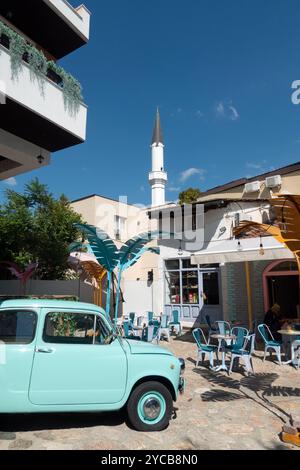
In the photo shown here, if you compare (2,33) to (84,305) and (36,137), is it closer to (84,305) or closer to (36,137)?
(36,137)

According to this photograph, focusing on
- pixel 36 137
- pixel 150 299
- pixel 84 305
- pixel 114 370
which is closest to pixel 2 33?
pixel 36 137

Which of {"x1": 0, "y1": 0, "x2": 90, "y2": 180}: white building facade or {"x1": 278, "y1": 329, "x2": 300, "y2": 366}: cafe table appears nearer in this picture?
{"x1": 0, "y1": 0, "x2": 90, "y2": 180}: white building facade

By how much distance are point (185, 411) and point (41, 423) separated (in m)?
2.40

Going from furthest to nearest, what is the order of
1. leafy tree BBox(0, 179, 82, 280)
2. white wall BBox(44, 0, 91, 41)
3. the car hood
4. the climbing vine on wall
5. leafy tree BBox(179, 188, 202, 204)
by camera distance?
leafy tree BBox(179, 188, 202, 204)
leafy tree BBox(0, 179, 82, 280)
white wall BBox(44, 0, 91, 41)
the climbing vine on wall
the car hood

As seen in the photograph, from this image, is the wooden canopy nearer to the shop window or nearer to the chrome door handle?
the chrome door handle

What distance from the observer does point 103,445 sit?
432 cm

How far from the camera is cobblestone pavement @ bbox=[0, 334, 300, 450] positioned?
4410mm

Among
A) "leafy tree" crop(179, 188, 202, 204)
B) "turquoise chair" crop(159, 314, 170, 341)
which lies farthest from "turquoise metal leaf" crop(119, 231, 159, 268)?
"leafy tree" crop(179, 188, 202, 204)

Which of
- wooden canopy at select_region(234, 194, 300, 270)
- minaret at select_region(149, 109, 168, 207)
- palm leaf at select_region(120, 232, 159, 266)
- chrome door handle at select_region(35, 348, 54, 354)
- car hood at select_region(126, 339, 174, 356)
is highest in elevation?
minaret at select_region(149, 109, 168, 207)

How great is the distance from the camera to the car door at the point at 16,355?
4.38 m

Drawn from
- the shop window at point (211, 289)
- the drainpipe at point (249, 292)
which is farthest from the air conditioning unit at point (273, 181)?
the shop window at point (211, 289)

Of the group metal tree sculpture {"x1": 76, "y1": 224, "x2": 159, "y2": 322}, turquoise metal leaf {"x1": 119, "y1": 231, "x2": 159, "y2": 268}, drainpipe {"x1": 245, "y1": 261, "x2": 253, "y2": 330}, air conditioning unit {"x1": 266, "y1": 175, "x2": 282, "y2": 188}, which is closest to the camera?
metal tree sculpture {"x1": 76, "y1": 224, "x2": 159, "y2": 322}

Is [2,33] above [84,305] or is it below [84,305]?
above

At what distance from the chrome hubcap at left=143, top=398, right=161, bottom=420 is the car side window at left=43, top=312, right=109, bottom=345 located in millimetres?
1133
